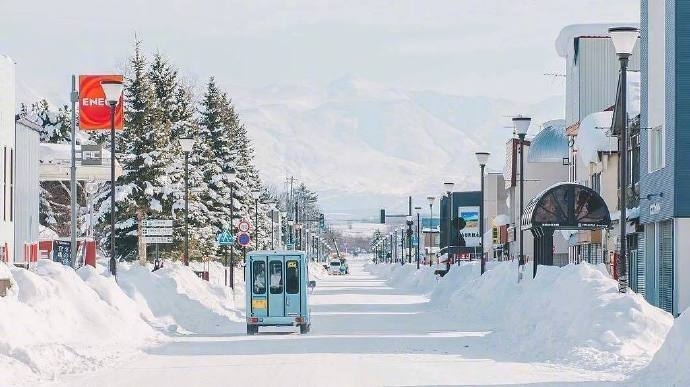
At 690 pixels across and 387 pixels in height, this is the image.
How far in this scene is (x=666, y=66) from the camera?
38.1 metres

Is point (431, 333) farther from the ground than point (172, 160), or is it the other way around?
point (172, 160)

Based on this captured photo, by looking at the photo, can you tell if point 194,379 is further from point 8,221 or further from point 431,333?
point 8,221

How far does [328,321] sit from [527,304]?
28.4 ft

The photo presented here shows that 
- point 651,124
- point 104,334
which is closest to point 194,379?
point 104,334

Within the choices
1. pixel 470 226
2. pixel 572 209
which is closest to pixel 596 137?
pixel 572 209

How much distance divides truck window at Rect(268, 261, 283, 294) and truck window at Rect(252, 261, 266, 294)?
0.68 ft

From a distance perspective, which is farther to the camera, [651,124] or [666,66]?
[651,124]

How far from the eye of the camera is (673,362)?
17.9 m

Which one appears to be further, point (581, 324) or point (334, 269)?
point (334, 269)

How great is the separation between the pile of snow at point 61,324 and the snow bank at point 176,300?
3703 millimetres

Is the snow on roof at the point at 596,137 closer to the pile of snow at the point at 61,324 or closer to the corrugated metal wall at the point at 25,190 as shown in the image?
the corrugated metal wall at the point at 25,190

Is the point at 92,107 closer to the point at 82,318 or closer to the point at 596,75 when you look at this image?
the point at 596,75

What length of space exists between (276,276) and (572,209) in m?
13.3

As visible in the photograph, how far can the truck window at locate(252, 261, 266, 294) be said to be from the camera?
35.2m
